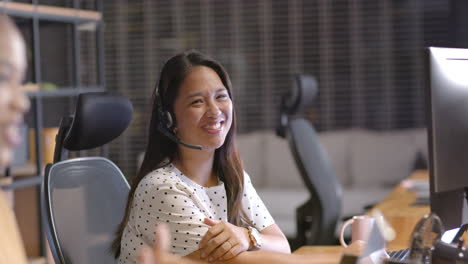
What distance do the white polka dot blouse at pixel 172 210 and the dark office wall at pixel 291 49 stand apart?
155 inches

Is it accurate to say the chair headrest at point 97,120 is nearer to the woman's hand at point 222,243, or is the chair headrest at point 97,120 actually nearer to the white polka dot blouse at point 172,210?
the white polka dot blouse at point 172,210

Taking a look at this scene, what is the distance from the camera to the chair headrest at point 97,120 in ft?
6.11

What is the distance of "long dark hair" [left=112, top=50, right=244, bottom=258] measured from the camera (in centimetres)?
184

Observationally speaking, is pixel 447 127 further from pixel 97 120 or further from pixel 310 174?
pixel 310 174

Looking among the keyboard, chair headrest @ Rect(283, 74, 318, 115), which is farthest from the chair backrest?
chair headrest @ Rect(283, 74, 318, 115)

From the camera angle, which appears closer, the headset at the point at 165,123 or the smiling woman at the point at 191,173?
the smiling woman at the point at 191,173

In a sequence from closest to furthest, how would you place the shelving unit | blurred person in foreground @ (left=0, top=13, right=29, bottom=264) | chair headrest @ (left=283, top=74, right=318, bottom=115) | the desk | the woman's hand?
blurred person in foreground @ (left=0, top=13, right=29, bottom=264) < the woman's hand < the desk < chair headrest @ (left=283, top=74, right=318, bottom=115) < the shelving unit

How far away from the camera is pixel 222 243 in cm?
163

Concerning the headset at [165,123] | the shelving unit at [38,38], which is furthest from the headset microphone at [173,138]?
the shelving unit at [38,38]

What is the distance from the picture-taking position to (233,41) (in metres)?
5.91

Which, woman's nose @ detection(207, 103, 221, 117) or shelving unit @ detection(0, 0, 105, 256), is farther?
shelving unit @ detection(0, 0, 105, 256)

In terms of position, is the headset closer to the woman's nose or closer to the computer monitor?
the woman's nose

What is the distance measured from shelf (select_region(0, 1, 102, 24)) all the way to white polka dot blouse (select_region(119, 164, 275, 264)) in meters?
2.01

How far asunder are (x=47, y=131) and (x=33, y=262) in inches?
32.1
